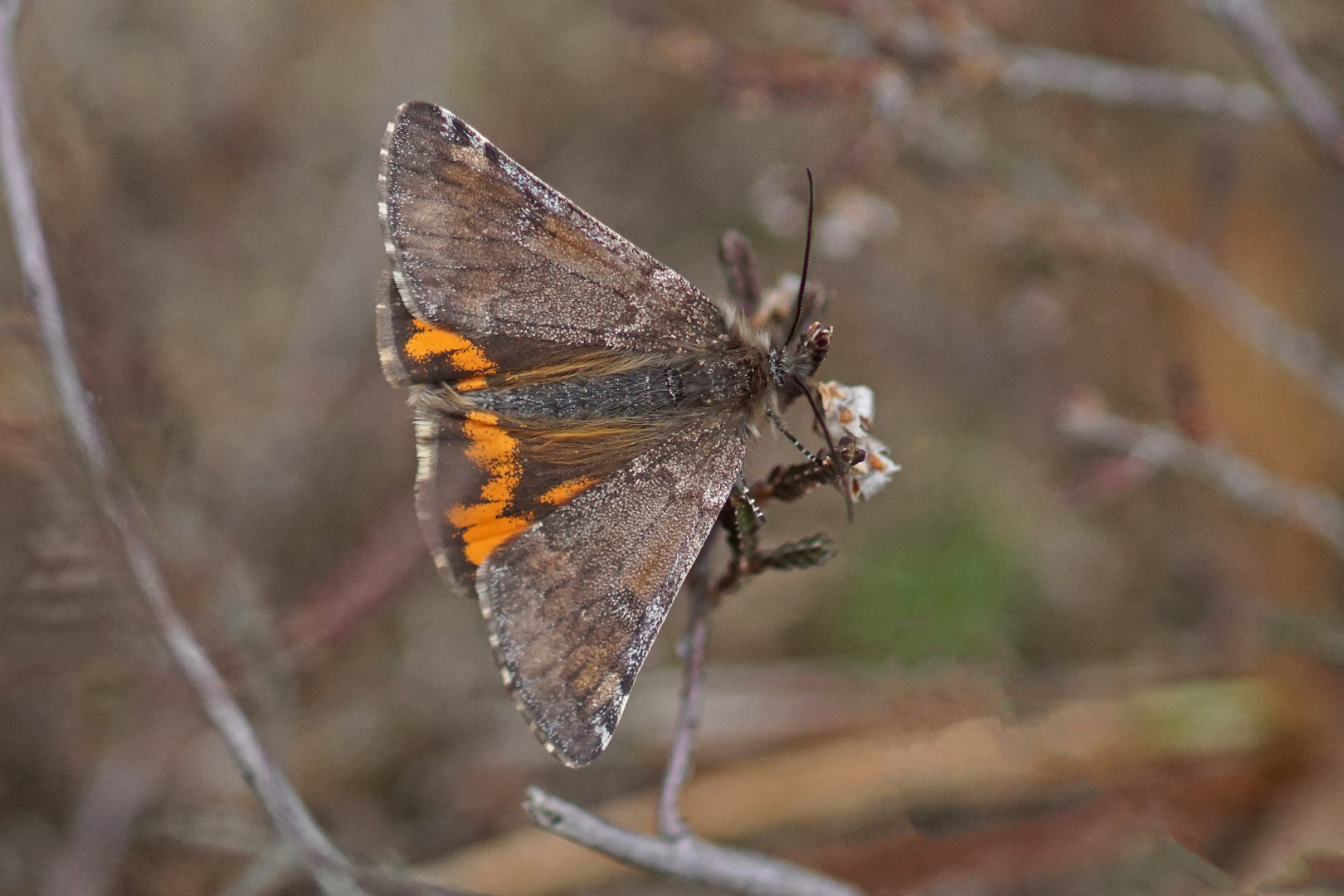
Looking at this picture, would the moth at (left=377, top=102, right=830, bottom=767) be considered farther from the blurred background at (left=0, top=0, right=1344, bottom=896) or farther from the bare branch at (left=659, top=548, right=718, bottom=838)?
the blurred background at (left=0, top=0, right=1344, bottom=896)

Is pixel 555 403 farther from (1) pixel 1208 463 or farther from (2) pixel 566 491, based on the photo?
(1) pixel 1208 463

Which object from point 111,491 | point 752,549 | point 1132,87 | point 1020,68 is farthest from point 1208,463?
point 111,491

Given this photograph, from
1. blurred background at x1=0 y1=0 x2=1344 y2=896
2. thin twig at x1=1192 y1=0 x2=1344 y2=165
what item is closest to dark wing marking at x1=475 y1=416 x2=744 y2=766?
blurred background at x1=0 y1=0 x2=1344 y2=896

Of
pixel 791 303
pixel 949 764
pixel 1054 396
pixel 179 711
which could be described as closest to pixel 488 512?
pixel 791 303

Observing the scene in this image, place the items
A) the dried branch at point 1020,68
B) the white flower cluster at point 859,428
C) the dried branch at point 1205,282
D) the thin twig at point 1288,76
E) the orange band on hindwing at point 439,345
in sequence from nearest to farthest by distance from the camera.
A: the white flower cluster at point 859,428 < the orange band on hindwing at point 439,345 < the thin twig at point 1288,76 < the dried branch at point 1020,68 < the dried branch at point 1205,282

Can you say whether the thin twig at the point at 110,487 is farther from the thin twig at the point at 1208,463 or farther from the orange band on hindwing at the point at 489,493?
the thin twig at the point at 1208,463

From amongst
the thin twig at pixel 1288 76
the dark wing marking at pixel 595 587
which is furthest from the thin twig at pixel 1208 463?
the dark wing marking at pixel 595 587

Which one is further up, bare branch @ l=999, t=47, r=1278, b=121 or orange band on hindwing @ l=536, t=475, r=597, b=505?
bare branch @ l=999, t=47, r=1278, b=121
